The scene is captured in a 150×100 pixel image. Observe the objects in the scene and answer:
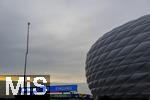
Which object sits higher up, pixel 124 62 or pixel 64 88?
pixel 64 88

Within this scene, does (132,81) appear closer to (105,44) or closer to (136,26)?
(136,26)

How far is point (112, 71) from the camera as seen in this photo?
48250 mm

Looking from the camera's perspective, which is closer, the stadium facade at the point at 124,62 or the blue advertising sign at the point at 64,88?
the stadium facade at the point at 124,62

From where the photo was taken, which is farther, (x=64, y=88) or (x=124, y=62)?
(x=64, y=88)

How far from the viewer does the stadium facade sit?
41.8m

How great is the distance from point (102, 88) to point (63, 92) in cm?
8343

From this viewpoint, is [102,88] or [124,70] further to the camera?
[102,88]

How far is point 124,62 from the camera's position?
148ft

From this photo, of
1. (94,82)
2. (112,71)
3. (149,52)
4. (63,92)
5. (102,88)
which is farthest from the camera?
(63,92)

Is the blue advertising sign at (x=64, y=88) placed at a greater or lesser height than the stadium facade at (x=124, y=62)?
greater

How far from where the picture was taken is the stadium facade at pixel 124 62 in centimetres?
4184

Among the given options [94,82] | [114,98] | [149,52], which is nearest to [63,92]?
[94,82]

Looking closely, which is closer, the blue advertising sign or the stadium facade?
the stadium facade

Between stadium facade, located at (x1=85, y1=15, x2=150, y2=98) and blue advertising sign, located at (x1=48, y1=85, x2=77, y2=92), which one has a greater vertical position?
blue advertising sign, located at (x1=48, y1=85, x2=77, y2=92)
